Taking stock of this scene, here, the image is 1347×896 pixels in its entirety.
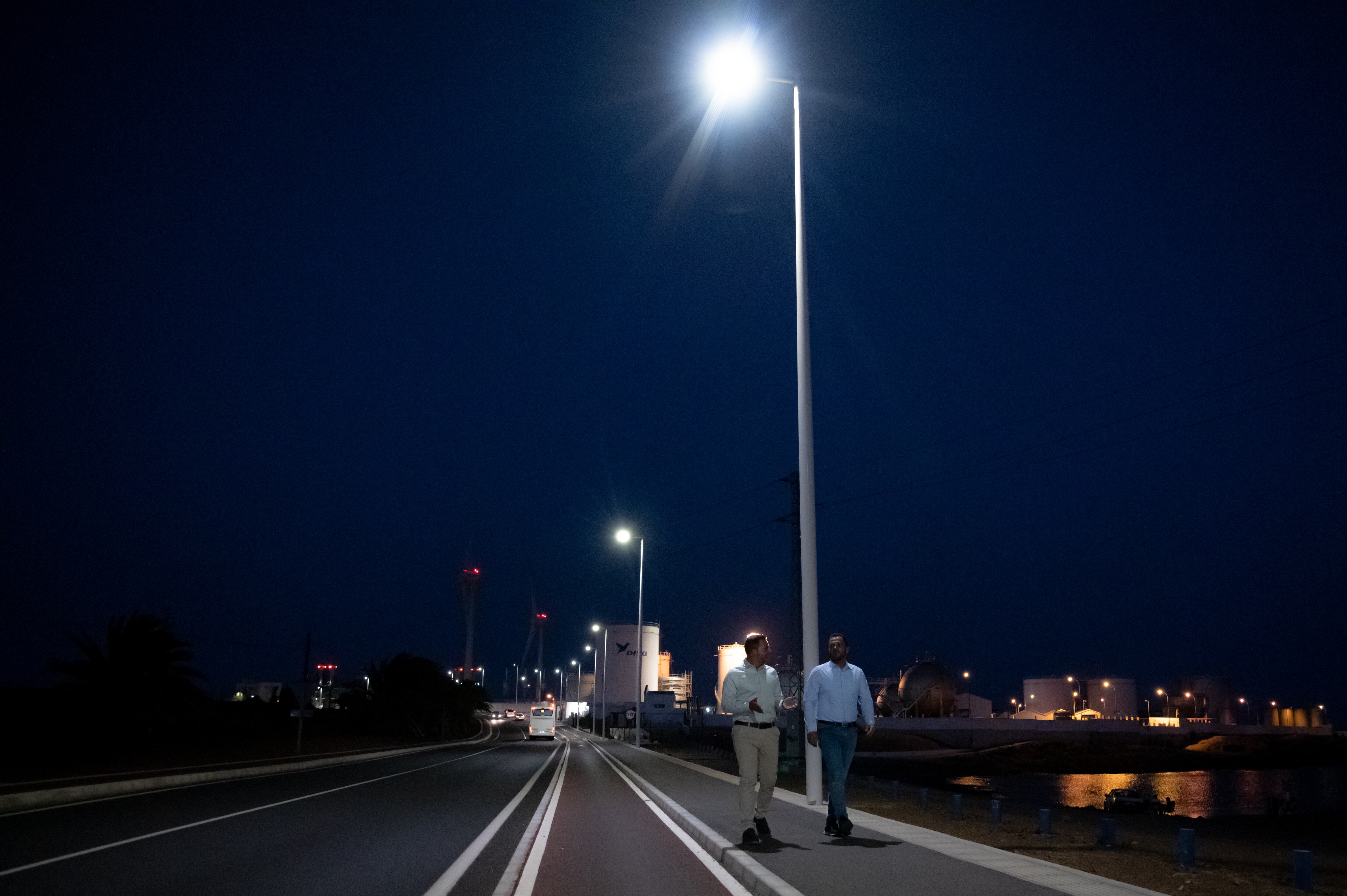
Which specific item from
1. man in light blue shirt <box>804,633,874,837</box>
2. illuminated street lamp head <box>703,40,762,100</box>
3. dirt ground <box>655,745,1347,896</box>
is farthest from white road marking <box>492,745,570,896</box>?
illuminated street lamp head <box>703,40,762,100</box>

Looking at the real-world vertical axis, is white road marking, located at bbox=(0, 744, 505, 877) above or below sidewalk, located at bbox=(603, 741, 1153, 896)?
below

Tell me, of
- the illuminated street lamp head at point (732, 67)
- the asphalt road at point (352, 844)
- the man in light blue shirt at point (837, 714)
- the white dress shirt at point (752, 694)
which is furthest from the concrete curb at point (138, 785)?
the illuminated street lamp head at point (732, 67)

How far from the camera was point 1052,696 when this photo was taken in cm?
14475

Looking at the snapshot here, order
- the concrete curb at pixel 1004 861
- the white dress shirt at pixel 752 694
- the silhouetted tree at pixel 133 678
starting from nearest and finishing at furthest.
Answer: the concrete curb at pixel 1004 861, the white dress shirt at pixel 752 694, the silhouetted tree at pixel 133 678

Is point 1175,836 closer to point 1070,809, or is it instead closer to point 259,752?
point 1070,809

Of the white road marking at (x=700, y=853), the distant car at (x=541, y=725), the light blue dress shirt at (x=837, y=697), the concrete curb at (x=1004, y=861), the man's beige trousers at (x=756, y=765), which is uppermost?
the light blue dress shirt at (x=837, y=697)

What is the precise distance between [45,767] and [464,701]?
54571mm

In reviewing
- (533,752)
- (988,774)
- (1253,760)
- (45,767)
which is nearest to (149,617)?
(45,767)

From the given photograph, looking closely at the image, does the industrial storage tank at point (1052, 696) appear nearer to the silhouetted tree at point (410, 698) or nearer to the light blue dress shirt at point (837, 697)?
the silhouetted tree at point (410, 698)

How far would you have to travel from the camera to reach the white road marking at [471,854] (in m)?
7.87

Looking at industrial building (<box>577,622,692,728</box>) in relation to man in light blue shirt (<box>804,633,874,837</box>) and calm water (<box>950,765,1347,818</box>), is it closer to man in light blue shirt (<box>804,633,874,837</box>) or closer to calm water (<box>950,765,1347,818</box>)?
calm water (<box>950,765,1347,818</box>)

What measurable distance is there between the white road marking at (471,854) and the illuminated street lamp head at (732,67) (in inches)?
459

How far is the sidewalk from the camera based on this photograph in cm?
688

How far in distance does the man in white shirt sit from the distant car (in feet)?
210
